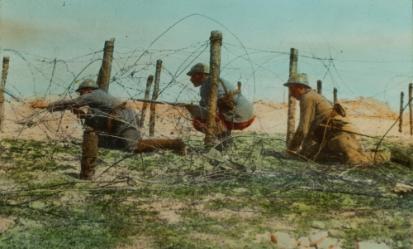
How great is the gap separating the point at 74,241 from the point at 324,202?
2496mm

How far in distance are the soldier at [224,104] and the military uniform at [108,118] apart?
3.36 ft

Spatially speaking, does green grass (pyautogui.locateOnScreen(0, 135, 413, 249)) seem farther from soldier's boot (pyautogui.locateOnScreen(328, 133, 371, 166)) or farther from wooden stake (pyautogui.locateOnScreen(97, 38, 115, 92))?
wooden stake (pyautogui.locateOnScreen(97, 38, 115, 92))

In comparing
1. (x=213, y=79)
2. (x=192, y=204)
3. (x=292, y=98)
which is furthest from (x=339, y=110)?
(x=192, y=204)

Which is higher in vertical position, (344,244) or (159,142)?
(159,142)

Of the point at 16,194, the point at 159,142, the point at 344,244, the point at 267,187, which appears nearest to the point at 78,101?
the point at 159,142

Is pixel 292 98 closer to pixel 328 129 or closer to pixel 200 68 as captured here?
pixel 328 129

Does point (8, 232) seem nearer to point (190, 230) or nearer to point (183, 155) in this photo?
point (190, 230)

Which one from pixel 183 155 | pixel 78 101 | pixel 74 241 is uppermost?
pixel 78 101

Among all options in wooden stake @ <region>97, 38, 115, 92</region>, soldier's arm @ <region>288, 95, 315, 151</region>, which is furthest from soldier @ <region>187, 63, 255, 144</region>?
wooden stake @ <region>97, 38, 115, 92</region>

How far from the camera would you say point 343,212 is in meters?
5.06

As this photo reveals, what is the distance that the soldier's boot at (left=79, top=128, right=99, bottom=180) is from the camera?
615 centimetres

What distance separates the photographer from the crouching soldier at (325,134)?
816 cm

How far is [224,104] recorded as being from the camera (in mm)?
8391

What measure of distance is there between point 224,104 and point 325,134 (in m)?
1.58
